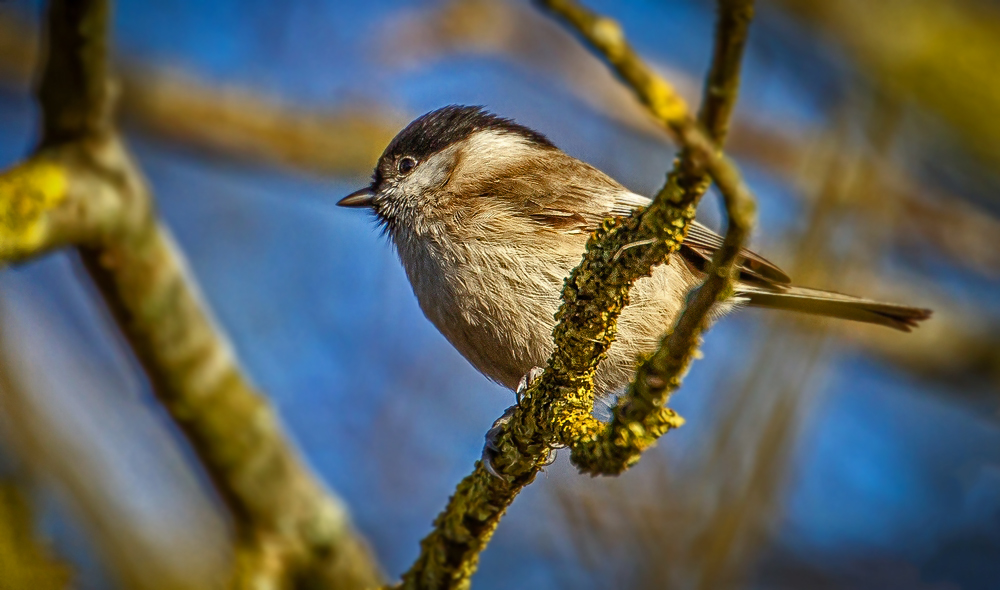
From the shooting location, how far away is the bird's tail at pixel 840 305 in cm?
335

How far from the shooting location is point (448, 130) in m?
3.93

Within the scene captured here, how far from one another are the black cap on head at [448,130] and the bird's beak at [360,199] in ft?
0.64

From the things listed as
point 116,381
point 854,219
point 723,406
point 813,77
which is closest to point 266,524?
point 116,381

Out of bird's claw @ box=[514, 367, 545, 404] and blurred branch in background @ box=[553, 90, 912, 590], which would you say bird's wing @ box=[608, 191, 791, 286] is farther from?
bird's claw @ box=[514, 367, 545, 404]

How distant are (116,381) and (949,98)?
4.30m

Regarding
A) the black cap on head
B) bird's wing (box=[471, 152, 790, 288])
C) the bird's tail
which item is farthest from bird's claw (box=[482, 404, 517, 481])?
the black cap on head

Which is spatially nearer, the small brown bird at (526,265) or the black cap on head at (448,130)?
the small brown bird at (526,265)

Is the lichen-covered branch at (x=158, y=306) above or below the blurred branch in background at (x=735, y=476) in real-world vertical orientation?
below

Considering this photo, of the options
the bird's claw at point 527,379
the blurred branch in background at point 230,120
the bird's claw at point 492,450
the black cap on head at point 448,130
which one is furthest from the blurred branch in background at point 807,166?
the bird's claw at point 492,450

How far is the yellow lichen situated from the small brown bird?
134cm

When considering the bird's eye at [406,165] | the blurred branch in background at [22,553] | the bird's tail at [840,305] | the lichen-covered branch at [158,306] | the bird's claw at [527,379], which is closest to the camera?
the blurred branch in background at [22,553]

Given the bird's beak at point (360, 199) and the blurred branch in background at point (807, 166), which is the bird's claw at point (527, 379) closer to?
the bird's beak at point (360, 199)

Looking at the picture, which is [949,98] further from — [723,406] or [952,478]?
[952,478]

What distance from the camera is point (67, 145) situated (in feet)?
9.64
